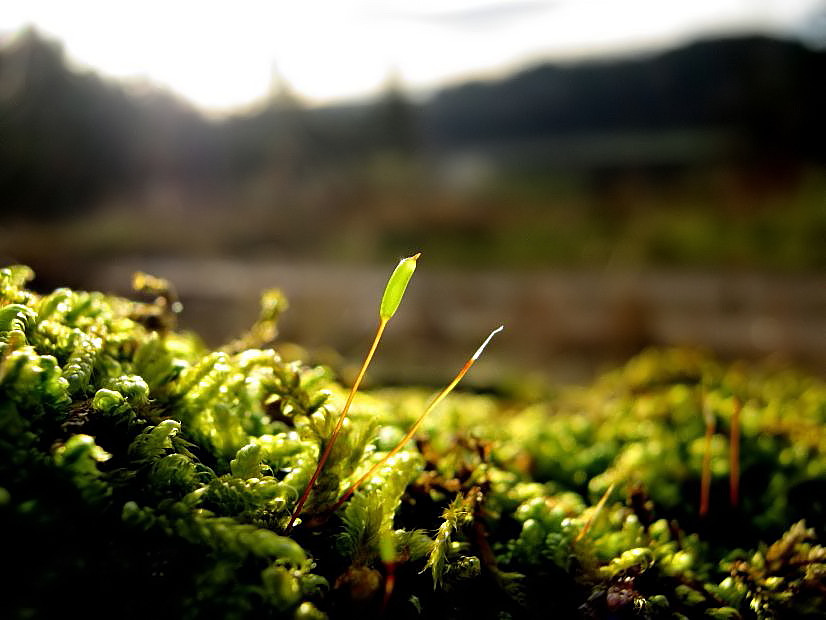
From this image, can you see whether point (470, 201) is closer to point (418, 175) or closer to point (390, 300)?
point (418, 175)

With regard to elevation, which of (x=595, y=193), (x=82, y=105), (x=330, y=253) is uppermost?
(x=82, y=105)

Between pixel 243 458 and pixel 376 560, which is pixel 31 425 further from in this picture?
pixel 376 560

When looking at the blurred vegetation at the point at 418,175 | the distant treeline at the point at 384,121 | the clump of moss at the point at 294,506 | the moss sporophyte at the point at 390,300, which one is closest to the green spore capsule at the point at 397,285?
the moss sporophyte at the point at 390,300

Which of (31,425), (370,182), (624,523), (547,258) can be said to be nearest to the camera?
(31,425)

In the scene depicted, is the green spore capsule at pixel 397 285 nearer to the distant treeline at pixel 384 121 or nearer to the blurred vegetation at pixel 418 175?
the blurred vegetation at pixel 418 175

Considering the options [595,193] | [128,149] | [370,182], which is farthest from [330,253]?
[595,193]

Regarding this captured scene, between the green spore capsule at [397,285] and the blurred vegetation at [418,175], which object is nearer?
the green spore capsule at [397,285]

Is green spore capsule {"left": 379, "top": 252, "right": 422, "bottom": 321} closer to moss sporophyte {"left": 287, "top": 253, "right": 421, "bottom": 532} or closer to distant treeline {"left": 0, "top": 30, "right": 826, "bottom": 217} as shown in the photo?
moss sporophyte {"left": 287, "top": 253, "right": 421, "bottom": 532}
